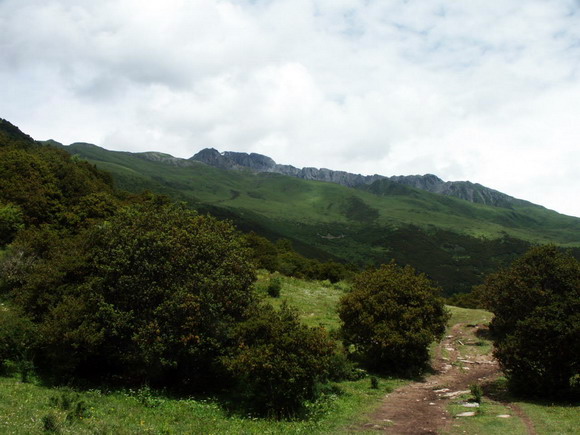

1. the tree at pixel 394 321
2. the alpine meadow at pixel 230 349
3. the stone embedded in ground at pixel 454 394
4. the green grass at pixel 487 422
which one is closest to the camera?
the green grass at pixel 487 422

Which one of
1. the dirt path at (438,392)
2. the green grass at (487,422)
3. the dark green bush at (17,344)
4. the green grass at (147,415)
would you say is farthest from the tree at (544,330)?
the dark green bush at (17,344)

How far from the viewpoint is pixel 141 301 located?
22.3m

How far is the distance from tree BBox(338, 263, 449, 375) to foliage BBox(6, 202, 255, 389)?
843 centimetres

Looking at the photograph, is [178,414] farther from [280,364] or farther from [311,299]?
[311,299]

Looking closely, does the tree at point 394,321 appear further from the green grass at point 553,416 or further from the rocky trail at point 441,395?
the green grass at point 553,416

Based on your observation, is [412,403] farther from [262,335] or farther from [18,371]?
[18,371]

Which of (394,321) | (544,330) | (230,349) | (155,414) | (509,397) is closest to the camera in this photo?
(155,414)

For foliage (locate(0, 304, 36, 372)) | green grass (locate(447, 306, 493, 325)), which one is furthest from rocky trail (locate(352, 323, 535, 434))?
foliage (locate(0, 304, 36, 372))

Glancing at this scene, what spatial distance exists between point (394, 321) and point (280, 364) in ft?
39.3

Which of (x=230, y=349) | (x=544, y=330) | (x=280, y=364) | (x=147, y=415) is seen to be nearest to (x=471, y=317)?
(x=544, y=330)

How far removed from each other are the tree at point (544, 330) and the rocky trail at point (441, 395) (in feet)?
7.86

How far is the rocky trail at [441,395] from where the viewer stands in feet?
56.3

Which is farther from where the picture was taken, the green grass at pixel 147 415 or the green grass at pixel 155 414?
the green grass at pixel 155 414

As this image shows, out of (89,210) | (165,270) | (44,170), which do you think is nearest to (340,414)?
(165,270)
